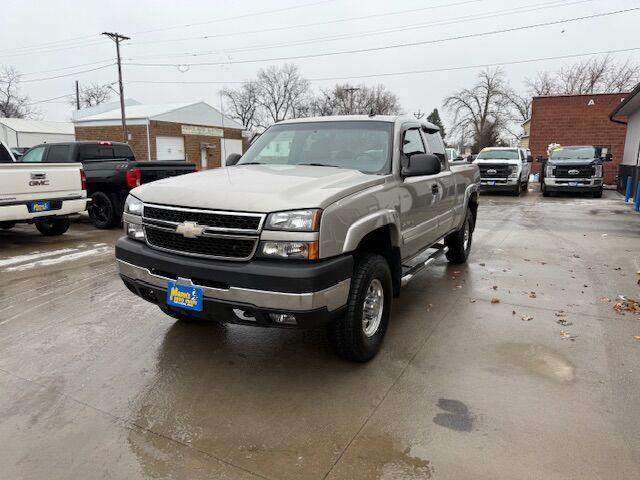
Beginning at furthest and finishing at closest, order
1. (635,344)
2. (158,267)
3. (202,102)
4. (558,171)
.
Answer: (202,102) → (558,171) → (635,344) → (158,267)

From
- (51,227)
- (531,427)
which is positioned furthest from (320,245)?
(51,227)

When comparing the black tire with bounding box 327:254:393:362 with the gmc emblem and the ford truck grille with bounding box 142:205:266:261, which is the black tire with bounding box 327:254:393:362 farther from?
the gmc emblem

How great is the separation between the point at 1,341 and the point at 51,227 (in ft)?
20.5

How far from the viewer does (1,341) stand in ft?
13.5

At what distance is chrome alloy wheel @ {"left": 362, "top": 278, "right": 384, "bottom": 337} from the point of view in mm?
3643

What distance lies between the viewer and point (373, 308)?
374 centimetres

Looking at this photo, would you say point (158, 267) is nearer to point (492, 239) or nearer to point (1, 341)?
point (1, 341)

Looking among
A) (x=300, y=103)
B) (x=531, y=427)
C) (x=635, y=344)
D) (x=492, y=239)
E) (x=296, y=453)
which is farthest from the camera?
(x=300, y=103)

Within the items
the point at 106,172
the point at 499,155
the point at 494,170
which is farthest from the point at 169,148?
the point at 106,172

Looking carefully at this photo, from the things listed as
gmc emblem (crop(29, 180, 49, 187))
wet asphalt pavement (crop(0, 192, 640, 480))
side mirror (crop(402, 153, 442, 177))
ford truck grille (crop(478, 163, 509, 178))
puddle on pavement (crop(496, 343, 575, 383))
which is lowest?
wet asphalt pavement (crop(0, 192, 640, 480))

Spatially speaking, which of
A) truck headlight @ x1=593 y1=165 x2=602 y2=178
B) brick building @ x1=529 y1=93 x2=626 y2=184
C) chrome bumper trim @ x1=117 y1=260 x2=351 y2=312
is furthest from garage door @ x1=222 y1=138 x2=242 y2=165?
chrome bumper trim @ x1=117 y1=260 x2=351 y2=312

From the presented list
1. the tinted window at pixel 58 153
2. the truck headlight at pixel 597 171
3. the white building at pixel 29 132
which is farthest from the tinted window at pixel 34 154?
the white building at pixel 29 132

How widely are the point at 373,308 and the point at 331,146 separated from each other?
Answer: 1591 millimetres

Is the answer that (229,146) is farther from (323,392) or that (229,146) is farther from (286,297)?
(286,297)
